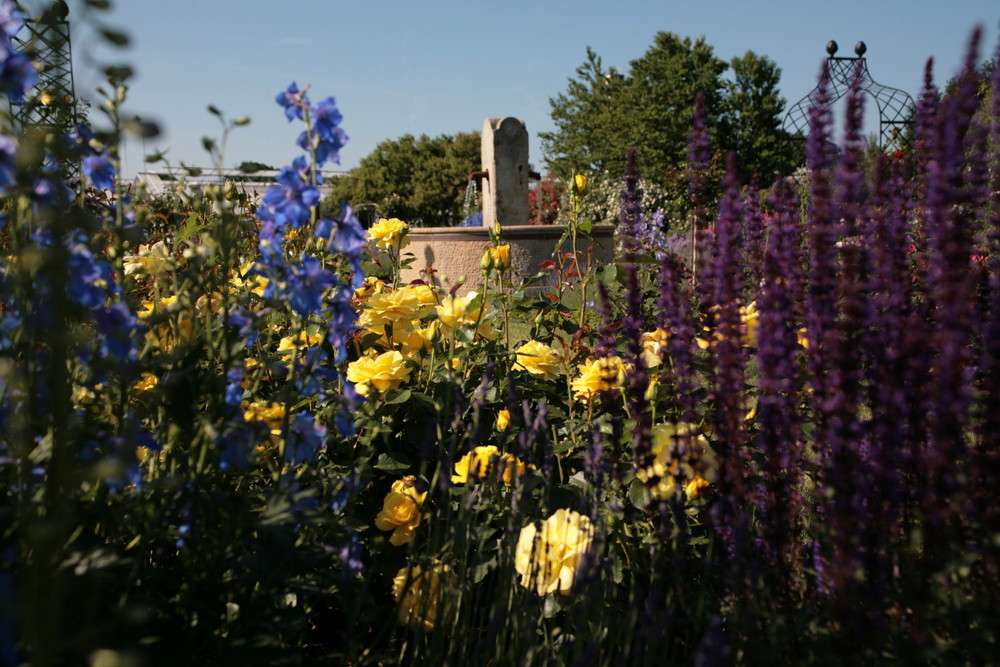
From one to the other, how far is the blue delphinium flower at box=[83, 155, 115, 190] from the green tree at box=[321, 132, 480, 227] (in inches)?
1045

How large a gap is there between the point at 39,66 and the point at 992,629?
1873 millimetres

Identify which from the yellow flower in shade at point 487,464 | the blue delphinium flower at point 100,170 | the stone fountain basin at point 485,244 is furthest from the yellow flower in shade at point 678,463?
the stone fountain basin at point 485,244

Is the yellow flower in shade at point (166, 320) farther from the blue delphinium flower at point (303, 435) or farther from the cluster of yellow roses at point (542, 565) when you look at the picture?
the cluster of yellow roses at point (542, 565)

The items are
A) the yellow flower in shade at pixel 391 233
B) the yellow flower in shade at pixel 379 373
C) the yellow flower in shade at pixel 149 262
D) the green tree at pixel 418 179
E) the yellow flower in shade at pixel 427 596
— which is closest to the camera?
the yellow flower in shade at pixel 427 596

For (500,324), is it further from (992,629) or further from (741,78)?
(741,78)

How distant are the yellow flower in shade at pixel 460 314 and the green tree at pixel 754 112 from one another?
33.5 meters

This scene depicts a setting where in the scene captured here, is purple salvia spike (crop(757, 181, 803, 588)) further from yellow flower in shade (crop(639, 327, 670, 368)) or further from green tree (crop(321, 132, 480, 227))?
green tree (crop(321, 132, 480, 227))

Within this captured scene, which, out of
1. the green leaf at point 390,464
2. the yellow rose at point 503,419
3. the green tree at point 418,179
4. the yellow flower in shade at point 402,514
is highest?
the green tree at point 418,179

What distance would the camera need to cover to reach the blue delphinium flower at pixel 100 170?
156cm

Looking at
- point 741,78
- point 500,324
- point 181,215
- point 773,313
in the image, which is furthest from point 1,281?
point 741,78

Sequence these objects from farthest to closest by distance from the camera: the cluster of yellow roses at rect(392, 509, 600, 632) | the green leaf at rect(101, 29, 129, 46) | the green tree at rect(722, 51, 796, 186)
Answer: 1. the green tree at rect(722, 51, 796, 186)
2. the cluster of yellow roses at rect(392, 509, 600, 632)
3. the green leaf at rect(101, 29, 129, 46)

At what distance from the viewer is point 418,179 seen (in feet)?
98.5

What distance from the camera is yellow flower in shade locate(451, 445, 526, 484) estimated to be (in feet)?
5.39

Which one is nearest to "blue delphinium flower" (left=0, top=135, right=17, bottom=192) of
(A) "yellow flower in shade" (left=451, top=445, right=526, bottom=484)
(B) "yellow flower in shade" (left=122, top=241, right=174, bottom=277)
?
(B) "yellow flower in shade" (left=122, top=241, right=174, bottom=277)
